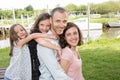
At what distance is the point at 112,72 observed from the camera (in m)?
6.14

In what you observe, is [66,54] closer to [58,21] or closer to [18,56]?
[58,21]

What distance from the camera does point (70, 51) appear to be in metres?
2.24

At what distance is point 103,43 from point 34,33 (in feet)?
30.1

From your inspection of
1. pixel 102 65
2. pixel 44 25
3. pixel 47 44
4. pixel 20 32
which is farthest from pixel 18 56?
pixel 102 65

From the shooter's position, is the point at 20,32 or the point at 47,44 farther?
the point at 20,32

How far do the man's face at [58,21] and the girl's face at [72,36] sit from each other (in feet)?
0.62

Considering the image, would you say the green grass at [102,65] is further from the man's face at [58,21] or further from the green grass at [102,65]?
the man's face at [58,21]

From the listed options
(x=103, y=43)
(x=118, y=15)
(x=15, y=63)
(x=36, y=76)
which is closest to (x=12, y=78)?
(x=15, y=63)

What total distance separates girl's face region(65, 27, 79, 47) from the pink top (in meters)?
0.08

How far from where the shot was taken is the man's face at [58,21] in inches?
79.3

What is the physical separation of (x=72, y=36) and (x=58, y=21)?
0.33 metres

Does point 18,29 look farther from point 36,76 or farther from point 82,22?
point 82,22

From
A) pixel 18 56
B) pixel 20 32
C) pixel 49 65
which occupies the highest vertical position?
pixel 20 32

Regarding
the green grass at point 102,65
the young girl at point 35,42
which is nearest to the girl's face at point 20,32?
the young girl at point 35,42
